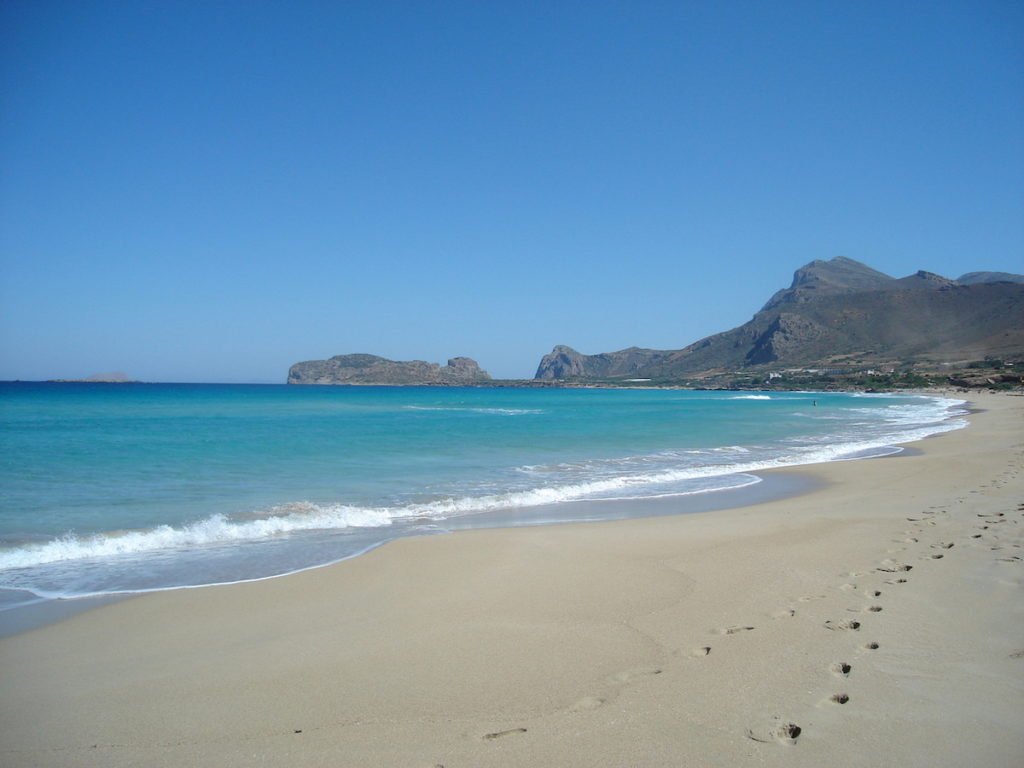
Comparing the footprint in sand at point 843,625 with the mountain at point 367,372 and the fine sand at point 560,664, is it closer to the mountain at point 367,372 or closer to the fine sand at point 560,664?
the fine sand at point 560,664

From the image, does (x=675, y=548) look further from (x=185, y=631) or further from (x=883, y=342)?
(x=883, y=342)

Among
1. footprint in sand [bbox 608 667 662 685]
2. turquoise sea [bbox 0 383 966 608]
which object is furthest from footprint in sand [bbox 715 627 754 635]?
turquoise sea [bbox 0 383 966 608]

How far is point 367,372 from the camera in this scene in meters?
173

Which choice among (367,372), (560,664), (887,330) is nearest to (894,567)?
(560,664)

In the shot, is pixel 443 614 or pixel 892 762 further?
pixel 443 614

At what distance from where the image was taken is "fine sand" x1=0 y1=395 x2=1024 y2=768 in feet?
10.3

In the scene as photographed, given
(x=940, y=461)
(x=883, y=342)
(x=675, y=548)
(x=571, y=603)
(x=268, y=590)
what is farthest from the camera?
(x=883, y=342)

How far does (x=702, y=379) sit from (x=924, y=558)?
5502 inches

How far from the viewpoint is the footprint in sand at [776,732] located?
308cm

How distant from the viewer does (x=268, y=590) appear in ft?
20.0

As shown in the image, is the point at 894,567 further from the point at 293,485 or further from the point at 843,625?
the point at 293,485

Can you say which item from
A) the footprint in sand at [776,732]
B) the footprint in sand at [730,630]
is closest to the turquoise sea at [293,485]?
the footprint in sand at [730,630]

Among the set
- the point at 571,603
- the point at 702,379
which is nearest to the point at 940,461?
the point at 571,603

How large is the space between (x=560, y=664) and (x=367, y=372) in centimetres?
17421
